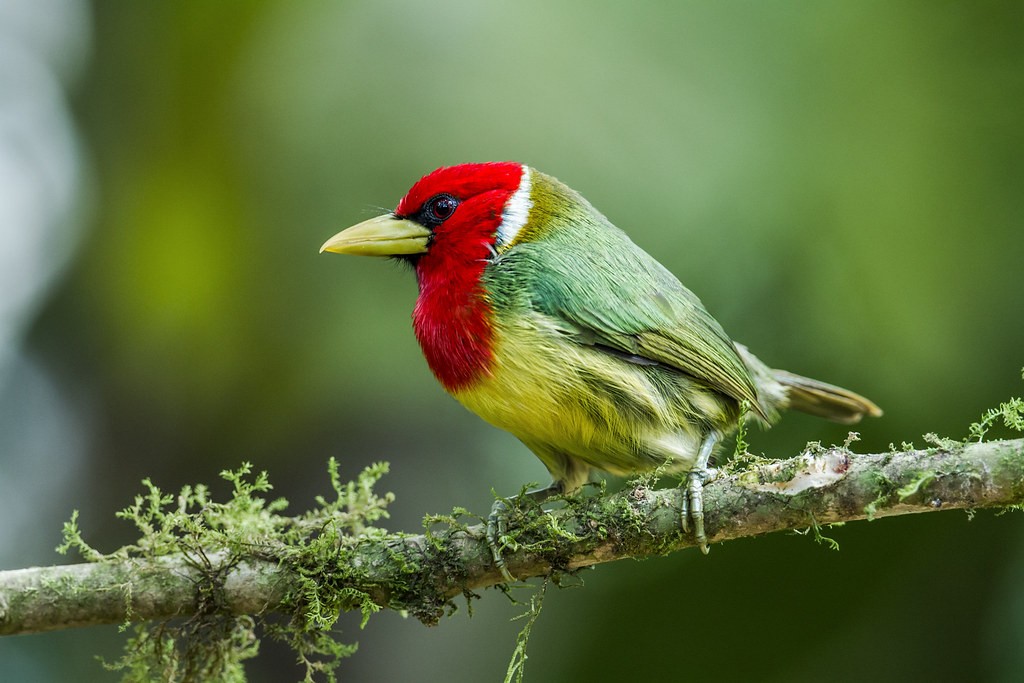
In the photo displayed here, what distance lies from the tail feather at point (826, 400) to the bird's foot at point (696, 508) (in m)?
1.04

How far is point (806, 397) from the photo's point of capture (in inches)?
126

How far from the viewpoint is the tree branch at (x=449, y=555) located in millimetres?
2035

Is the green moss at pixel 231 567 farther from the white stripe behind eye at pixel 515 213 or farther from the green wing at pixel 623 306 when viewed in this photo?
the white stripe behind eye at pixel 515 213

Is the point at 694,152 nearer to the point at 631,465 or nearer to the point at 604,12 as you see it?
the point at 604,12

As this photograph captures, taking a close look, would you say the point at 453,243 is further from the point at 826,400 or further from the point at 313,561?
the point at 826,400

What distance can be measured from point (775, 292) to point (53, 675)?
3.61 metres

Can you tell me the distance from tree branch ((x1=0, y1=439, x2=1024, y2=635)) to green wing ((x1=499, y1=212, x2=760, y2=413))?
43cm

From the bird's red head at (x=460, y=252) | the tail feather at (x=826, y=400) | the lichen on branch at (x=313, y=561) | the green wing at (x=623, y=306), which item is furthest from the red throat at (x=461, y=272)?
the tail feather at (x=826, y=400)

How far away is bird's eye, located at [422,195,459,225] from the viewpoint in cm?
292

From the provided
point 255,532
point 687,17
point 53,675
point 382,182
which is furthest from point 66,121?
point 255,532

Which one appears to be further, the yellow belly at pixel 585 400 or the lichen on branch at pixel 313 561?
the yellow belly at pixel 585 400

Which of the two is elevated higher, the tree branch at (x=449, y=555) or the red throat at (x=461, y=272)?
the red throat at (x=461, y=272)

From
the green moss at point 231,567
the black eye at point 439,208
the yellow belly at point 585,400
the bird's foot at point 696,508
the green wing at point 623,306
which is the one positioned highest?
the black eye at point 439,208

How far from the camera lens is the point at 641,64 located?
12.9ft
